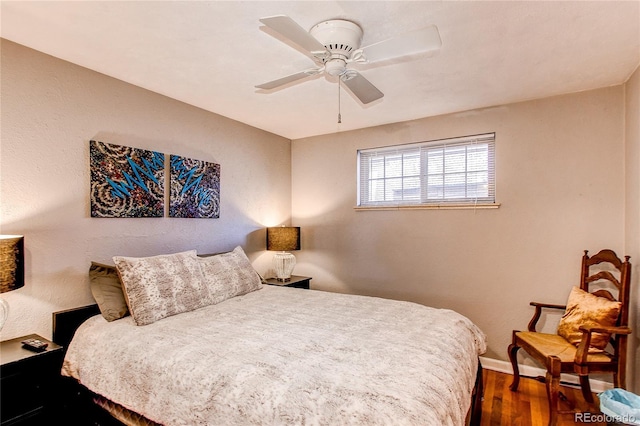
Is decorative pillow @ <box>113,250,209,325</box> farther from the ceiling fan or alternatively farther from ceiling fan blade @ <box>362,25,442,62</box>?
ceiling fan blade @ <box>362,25,442,62</box>

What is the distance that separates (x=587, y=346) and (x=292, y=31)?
102 inches

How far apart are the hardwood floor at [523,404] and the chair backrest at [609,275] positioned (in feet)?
2.46

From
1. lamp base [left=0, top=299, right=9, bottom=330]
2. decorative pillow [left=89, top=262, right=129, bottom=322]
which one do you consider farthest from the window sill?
lamp base [left=0, top=299, right=9, bottom=330]

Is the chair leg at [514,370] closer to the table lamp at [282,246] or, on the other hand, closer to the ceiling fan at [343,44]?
the table lamp at [282,246]

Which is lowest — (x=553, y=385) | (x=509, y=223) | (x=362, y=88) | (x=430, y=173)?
(x=553, y=385)

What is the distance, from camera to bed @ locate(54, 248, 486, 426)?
1.24 metres

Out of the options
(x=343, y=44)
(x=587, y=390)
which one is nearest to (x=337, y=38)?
(x=343, y=44)

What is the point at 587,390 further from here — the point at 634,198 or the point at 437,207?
the point at 437,207

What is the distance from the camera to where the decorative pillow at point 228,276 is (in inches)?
101

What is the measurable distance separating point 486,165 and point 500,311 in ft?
4.60

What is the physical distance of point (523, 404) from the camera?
2467 millimetres

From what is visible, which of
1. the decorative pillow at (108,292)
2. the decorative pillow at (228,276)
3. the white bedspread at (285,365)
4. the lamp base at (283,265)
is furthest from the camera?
the lamp base at (283,265)

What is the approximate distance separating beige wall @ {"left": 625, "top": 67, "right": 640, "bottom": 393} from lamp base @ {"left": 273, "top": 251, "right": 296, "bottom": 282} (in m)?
2.97

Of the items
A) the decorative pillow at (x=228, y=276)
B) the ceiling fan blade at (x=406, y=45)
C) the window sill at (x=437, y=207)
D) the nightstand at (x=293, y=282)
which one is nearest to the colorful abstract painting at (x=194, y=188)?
the decorative pillow at (x=228, y=276)
